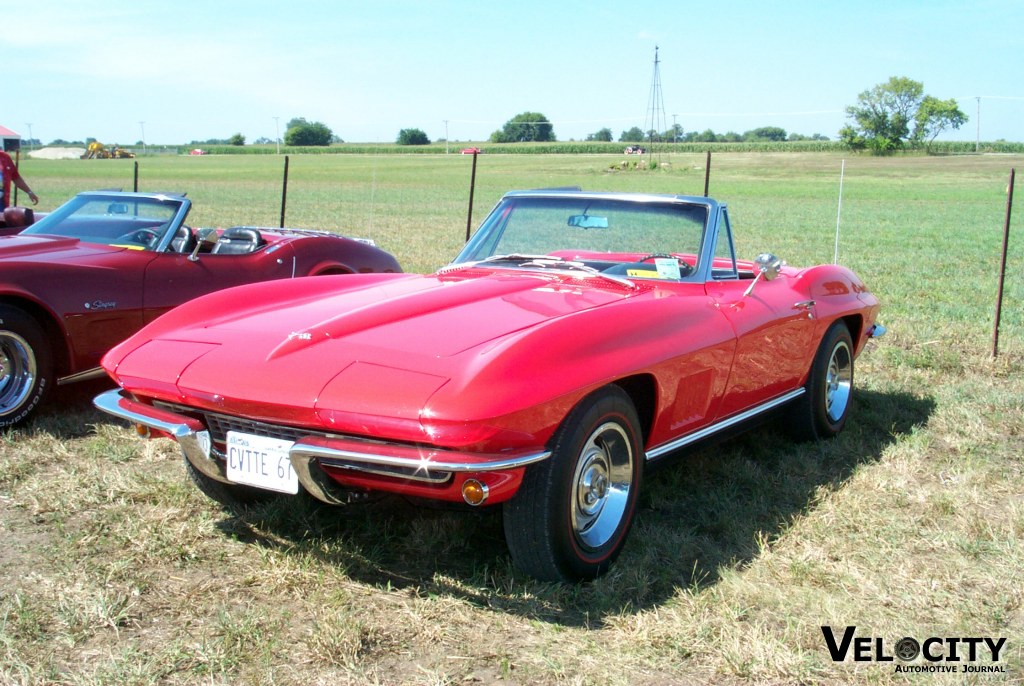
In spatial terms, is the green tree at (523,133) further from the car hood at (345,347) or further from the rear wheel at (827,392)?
the car hood at (345,347)

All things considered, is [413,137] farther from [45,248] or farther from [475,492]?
[475,492]

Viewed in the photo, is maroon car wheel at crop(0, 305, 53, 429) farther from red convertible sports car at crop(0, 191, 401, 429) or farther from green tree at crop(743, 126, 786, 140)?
green tree at crop(743, 126, 786, 140)

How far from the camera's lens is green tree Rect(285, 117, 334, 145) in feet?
214

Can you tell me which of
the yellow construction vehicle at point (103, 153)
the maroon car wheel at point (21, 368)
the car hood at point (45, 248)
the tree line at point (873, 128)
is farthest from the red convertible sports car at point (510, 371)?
the yellow construction vehicle at point (103, 153)

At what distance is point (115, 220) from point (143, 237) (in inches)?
12.7

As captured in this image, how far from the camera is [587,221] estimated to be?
181 inches

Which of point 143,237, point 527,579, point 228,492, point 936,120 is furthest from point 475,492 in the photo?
point 936,120

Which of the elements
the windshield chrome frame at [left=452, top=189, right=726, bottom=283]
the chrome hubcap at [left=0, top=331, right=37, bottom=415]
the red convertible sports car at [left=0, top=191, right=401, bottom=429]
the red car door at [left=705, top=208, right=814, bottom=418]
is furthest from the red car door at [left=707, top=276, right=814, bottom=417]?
the chrome hubcap at [left=0, top=331, right=37, bottom=415]

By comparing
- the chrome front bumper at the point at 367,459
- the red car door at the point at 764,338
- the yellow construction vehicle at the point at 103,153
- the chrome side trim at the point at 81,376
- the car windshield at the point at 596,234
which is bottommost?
the chrome side trim at the point at 81,376

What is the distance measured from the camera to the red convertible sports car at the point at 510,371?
9.51 ft

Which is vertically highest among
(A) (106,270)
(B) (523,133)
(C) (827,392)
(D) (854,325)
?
(B) (523,133)

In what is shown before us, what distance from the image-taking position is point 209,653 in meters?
2.78

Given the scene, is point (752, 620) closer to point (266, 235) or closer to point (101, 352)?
point (101, 352)

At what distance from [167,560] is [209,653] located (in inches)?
32.2
